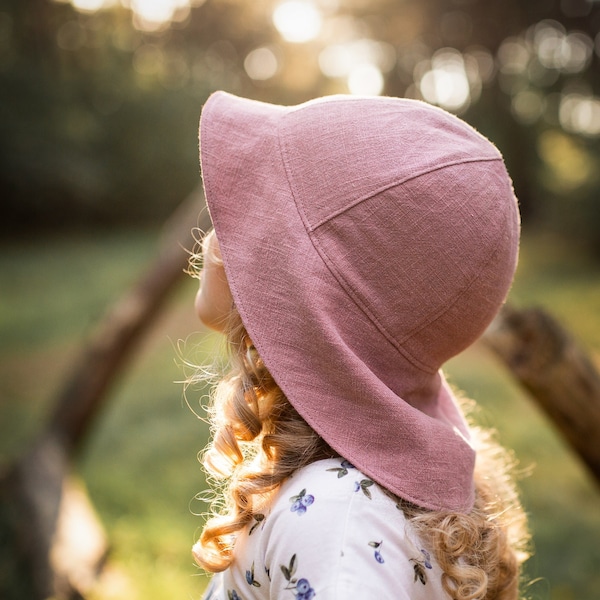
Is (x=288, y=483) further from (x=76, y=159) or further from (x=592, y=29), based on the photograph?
(x=592, y=29)

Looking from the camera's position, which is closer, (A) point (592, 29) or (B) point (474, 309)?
(B) point (474, 309)

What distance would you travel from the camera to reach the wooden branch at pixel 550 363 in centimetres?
219

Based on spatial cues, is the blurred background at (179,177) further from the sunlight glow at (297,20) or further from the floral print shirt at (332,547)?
the floral print shirt at (332,547)

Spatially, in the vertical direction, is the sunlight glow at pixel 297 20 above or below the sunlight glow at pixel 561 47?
above

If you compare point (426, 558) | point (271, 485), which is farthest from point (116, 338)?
point (426, 558)

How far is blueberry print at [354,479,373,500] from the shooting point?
48.1 inches

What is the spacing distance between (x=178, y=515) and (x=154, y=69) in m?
17.0

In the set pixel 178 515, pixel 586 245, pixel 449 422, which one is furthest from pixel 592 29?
pixel 449 422

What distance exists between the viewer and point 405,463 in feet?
4.26

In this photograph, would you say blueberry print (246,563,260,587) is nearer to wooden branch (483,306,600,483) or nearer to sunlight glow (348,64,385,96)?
wooden branch (483,306,600,483)

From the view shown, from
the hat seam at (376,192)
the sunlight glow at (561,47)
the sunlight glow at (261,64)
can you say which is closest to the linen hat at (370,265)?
the hat seam at (376,192)

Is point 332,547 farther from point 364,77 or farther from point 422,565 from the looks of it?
point 364,77

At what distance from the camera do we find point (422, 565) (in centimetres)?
122

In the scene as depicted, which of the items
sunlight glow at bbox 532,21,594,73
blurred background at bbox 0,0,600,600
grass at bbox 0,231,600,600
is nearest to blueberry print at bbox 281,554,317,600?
grass at bbox 0,231,600,600
